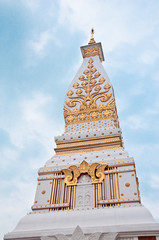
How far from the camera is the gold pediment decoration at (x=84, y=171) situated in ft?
21.4

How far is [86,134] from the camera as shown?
323 inches

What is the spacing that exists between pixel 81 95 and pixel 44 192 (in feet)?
16.2

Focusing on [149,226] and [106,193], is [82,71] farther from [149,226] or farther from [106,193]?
[149,226]

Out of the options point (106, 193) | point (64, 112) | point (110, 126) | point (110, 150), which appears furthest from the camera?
point (64, 112)

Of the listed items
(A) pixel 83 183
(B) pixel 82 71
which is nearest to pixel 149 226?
(A) pixel 83 183

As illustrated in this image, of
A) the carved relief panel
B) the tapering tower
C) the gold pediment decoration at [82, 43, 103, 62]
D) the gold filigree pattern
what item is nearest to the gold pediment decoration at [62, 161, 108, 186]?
the tapering tower

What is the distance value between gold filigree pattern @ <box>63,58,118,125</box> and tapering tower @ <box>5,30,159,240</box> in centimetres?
4

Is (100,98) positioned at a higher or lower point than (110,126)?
higher

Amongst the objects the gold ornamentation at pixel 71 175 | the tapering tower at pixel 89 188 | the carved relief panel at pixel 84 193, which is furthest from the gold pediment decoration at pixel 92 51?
the carved relief panel at pixel 84 193

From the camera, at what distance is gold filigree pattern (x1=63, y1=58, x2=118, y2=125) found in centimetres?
929

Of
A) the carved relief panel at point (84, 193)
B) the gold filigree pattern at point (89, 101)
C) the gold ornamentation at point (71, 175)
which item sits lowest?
the carved relief panel at point (84, 193)

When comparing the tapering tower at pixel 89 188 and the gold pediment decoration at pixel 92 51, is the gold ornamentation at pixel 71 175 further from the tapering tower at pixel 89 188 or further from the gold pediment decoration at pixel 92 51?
the gold pediment decoration at pixel 92 51

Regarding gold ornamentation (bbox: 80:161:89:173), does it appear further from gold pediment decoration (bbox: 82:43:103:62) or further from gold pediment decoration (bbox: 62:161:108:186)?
gold pediment decoration (bbox: 82:43:103:62)

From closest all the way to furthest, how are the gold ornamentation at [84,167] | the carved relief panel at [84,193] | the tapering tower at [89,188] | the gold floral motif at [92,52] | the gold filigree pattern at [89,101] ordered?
1. the tapering tower at [89,188]
2. the carved relief panel at [84,193]
3. the gold ornamentation at [84,167]
4. the gold filigree pattern at [89,101]
5. the gold floral motif at [92,52]
